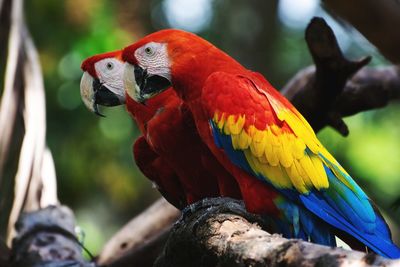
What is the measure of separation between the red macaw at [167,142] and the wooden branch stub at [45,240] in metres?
0.46

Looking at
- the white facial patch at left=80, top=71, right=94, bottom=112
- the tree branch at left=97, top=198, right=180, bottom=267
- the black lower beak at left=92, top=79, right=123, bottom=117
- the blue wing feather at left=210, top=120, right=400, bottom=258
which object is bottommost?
the blue wing feather at left=210, top=120, right=400, bottom=258

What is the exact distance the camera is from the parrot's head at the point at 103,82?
2559 mm

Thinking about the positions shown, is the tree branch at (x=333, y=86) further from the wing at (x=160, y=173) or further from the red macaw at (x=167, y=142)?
the wing at (x=160, y=173)

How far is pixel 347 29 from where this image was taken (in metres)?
1.67

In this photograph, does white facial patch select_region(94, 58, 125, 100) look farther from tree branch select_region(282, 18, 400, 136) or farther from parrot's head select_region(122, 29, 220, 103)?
tree branch select_region(282, 18, 400, 136)

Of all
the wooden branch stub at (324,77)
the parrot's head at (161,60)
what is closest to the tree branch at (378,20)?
the parrot's head at (161,60)

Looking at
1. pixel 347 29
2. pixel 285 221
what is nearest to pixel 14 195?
pixel 285 221

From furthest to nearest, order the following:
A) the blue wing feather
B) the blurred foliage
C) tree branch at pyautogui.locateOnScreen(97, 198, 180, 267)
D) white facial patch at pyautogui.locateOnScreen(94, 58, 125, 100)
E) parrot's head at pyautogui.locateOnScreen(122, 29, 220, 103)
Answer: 1. the blurred foliage
2. tree branch at pyautogui.locateOnScreen(97, 198, 180, 267)
3. white facial patch at pyautogui.locateOnScreen(94, 58, 125, 100)
4. parrot's head at pyautogui.locateOnScreen(122, 29, 220, 103)
5. the blue wing feather

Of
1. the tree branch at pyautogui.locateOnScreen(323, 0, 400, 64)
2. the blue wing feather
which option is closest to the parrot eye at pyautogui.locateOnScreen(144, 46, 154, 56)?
the blue wing feather

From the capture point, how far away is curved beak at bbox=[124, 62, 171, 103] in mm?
2164

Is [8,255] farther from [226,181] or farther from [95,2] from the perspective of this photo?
[95,2]

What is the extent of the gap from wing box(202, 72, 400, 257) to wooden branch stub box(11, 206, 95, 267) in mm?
918

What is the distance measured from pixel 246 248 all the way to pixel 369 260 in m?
0.34

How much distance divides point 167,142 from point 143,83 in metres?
0.22
